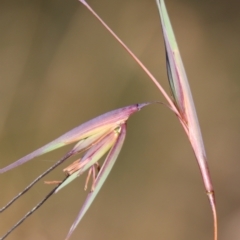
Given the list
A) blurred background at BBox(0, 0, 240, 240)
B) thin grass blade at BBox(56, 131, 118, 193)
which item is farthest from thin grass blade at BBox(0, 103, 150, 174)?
blurred background at BBox(0, 0, 240, 240)

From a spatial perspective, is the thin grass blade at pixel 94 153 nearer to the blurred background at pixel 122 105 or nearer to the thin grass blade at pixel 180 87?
the thin grass blade at pixel 180 87

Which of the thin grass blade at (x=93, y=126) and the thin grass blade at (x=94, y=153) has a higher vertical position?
the thin grass blade at (x=93, y=126)

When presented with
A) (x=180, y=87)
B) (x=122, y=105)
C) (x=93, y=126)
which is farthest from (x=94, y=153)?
(x=122, y=105)

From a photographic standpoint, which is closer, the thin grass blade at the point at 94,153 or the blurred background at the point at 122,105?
the thin grass blade at the point at 94,153

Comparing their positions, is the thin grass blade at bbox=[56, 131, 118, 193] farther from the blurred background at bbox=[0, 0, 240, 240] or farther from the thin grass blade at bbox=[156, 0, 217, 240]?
the blurred background at bbox=[0, 0, 240, 240]

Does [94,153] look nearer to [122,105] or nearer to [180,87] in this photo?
[180,87]

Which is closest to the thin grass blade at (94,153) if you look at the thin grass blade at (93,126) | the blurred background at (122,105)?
the thin grass blade at (93,126)

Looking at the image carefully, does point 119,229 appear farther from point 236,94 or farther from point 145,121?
point 236,94
